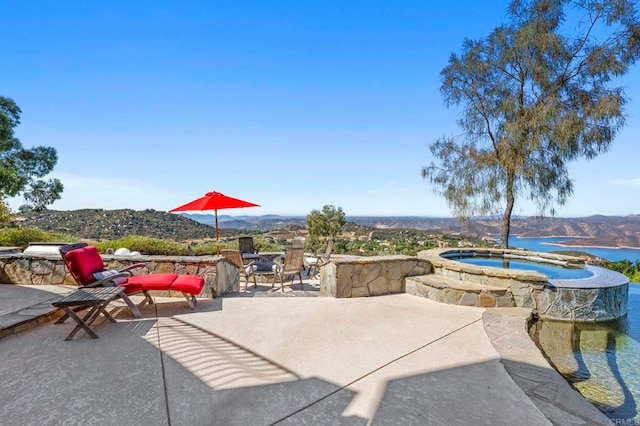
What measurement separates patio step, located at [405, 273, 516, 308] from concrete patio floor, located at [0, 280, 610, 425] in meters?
0.52

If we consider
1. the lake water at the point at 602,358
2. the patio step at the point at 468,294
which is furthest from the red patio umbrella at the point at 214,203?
the lake water at the point at 602,358

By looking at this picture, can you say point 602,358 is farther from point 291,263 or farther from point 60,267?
point 60,267

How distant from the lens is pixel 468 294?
4672 mm

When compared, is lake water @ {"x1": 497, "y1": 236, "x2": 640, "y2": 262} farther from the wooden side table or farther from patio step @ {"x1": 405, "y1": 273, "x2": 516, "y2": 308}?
the wooden side table

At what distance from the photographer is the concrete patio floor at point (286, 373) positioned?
1991 mm

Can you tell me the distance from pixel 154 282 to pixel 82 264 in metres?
0.91

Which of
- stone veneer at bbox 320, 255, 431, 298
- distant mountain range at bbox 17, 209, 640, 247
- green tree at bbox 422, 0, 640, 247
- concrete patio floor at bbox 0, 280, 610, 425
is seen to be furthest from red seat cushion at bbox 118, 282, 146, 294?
green tree at bbox 422, 0, 640, 247

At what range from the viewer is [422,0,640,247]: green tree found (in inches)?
312

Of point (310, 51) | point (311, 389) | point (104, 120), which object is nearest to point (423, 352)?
point (311, 389)

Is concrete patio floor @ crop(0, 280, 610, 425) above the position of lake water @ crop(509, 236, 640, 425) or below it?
above

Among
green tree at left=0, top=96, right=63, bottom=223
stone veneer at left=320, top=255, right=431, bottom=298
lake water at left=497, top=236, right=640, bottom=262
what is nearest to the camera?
stone veneer at left=320, top=255, right=431, bottom=298

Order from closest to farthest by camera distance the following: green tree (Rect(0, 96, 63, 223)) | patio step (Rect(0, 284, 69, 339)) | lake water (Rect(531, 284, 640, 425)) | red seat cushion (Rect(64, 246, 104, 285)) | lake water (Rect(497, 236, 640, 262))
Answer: lake water (Rect(531, 284, 640, 425)) → patio step (Rect(0, 284, 69, 339)) → red seat cushion (Rect(64, 246, 104, 285)) → lake water (Rect(497, 236, 640, 262)) → green tree (Rect(0, 96, 63, 223))

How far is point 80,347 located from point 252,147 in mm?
13278

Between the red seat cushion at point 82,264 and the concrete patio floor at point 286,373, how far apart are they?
2.07 ft
